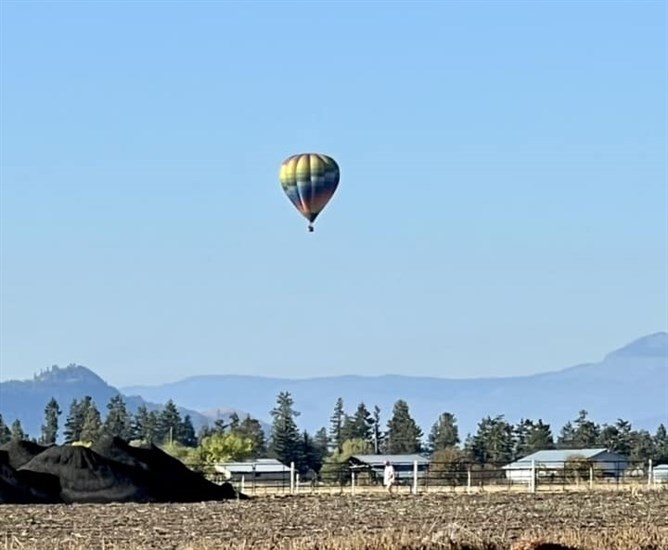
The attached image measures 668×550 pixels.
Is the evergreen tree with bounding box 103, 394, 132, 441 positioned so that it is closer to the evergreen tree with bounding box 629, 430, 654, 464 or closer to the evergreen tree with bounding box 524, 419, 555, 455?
the evergreen tree with bounding box 524, 419, 555, 455

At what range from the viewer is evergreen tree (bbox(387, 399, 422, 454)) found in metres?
152

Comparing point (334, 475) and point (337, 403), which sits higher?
point (337, 403)

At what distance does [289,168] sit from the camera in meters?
62.1

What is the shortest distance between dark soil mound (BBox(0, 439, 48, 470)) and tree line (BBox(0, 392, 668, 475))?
55.6 metres

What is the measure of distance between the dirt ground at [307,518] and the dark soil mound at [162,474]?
158cm

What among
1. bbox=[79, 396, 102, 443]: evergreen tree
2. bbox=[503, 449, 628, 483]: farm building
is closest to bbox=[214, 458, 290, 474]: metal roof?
bbox=[503, 449, 628, 483]: farm building

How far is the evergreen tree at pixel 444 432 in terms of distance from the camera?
164 metres

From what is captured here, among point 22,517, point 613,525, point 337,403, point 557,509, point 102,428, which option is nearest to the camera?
point 613,525

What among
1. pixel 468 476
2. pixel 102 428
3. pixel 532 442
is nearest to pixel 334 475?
pixel 468 476

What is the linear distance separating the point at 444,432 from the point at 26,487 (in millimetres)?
123318

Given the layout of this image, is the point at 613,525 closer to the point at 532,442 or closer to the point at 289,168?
the point at 289,168

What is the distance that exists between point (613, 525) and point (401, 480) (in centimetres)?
3521

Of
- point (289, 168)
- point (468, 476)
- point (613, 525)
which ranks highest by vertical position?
point (289, 168)

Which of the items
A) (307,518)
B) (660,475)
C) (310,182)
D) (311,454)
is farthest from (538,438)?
(307,518)
